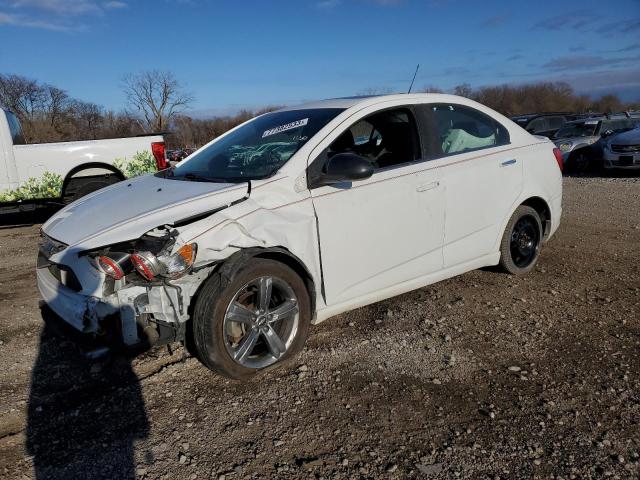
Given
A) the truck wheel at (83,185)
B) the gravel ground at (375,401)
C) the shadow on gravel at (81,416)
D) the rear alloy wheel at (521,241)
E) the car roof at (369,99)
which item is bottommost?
the gravel ground at (375,401)

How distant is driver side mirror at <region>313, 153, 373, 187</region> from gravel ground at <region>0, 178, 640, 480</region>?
122cm

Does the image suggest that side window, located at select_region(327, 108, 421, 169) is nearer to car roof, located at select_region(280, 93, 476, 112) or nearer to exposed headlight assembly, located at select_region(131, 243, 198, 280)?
car roof, located at select_region(280, 93, 476, 112)

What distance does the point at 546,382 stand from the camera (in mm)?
3152

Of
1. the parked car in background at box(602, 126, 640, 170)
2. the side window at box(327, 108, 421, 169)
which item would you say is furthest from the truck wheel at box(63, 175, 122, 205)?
the parked car in background at box(602, 126, 640, 170)

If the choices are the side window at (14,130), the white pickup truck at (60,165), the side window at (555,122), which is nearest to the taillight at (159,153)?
the white pickup truck at (60,165)

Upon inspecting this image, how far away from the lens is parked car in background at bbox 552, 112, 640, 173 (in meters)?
14.2

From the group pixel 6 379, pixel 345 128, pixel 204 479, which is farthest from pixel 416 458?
pixel 6 379

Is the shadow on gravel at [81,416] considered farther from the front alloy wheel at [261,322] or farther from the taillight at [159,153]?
the taillight at [159,153]

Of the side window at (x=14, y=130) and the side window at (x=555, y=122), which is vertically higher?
the side window at (x=14, y=130)

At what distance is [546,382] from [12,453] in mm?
3029

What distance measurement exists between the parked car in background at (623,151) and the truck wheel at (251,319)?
1224 cm

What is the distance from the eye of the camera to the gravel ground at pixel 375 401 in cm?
252

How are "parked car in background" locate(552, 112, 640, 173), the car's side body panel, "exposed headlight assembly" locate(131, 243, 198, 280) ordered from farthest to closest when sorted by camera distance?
"parked car in background" locate(552, 112, 640, 173) → the car's side body panel → "exposed headlight assembly" locate(131, 243, 198, 280)

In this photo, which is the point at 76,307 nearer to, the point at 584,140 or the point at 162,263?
the point at 162,263
